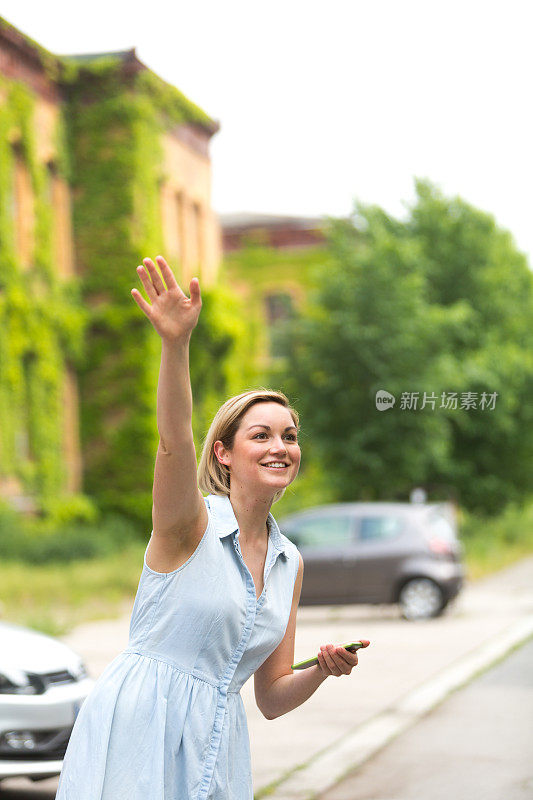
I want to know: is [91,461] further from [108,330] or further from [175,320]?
[175,320]

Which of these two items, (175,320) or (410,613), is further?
(410,613)

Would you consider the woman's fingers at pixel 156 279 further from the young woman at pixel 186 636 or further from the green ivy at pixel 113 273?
the green ivy at pixel 113 273

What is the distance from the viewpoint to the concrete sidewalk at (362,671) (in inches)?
317

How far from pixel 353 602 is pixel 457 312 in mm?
11567

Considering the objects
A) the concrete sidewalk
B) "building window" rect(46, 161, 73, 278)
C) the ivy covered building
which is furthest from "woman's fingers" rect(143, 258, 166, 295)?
"building window" rect(46, 161, 73, 278)

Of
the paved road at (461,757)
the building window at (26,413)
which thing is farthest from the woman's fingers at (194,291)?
the building window at (26,413)

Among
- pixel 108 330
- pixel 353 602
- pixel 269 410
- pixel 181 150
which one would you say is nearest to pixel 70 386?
pixel 108 330

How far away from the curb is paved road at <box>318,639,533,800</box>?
82mm

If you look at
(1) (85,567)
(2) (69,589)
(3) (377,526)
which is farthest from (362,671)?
(1) (85,567)

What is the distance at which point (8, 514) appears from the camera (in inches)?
938

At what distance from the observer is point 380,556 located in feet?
57.5

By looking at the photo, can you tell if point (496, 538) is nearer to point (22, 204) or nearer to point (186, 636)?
point (22, 204)

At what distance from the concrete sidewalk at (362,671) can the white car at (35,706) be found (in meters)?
1.15

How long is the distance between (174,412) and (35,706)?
453cm
